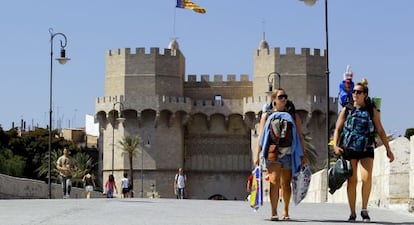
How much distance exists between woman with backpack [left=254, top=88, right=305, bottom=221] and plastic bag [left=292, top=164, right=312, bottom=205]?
66mm

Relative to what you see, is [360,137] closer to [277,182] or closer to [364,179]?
[364,179]

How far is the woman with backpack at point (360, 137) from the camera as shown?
10555mm

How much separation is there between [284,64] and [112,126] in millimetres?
13006

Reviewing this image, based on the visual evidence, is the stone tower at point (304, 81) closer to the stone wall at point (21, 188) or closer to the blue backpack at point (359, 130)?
the stone wall at point (21, 188)

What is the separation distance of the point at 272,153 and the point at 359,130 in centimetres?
91

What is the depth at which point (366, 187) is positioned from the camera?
1059 cm

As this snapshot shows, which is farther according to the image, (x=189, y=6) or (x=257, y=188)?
(x=189, y=6)

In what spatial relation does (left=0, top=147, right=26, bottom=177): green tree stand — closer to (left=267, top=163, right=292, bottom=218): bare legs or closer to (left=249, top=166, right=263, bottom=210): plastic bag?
(left=249, top=166, right=263, bottom=210): plastic bag

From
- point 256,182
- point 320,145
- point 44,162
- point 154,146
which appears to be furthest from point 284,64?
point 256,182

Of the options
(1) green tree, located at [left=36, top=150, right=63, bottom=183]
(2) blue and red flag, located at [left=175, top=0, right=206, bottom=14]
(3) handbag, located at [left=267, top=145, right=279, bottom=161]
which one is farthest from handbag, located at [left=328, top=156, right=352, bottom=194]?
(1) green tree, located at [left=36, top=150, right=63, bottom=183]

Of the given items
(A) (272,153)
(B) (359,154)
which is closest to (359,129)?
(B) (359,154)

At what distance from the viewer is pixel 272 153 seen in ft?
35.3

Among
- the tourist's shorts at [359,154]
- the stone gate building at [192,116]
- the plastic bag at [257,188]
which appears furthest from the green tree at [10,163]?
the tourist's shorts at [359,154]

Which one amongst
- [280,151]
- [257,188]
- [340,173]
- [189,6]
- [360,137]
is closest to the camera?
[340,173]
